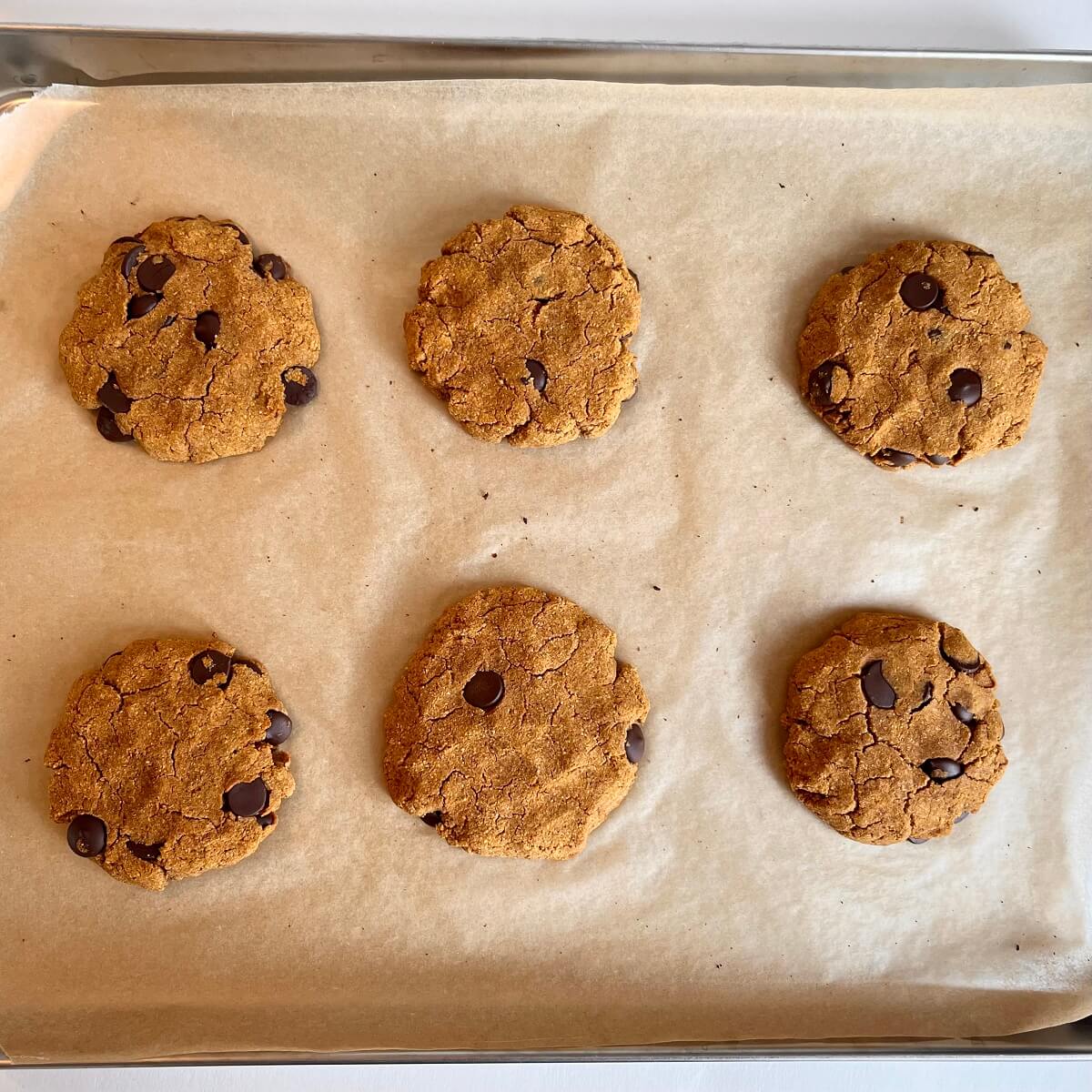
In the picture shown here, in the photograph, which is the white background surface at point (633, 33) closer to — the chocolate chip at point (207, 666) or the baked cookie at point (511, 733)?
the baked cookie at point (511, 733)

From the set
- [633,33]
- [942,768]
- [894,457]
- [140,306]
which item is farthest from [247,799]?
[633,33]

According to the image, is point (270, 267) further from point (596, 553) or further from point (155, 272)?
point (596, 553)

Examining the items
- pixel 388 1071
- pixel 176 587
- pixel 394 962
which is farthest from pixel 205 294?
pixel 388 1071

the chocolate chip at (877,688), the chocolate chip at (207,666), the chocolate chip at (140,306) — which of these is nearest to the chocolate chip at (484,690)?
the chocolate chip at (207,666)

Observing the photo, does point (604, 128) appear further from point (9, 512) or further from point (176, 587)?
point (9, 512)

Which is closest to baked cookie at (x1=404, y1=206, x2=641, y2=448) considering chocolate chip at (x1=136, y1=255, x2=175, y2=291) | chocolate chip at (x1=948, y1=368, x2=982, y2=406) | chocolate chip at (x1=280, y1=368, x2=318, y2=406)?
chocolate chip at (x1=280, y1=368, x2=318, y2=406)

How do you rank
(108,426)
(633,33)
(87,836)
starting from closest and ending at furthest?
(87,836) → (108,426) → (633,33)

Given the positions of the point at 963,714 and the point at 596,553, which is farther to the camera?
the point at 596,553
